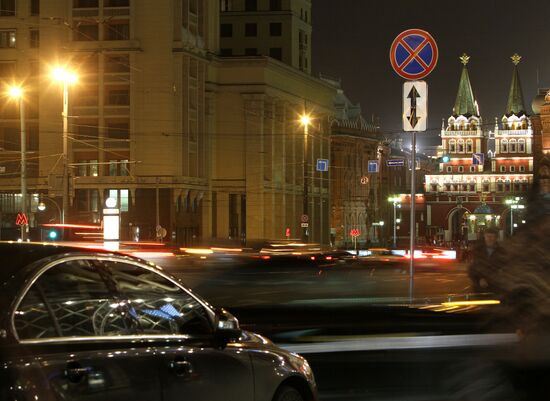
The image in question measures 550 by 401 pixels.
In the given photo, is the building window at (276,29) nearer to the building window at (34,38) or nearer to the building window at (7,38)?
the building window at (34,38)

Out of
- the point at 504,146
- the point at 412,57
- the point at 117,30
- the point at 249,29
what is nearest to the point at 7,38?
the point at 117,30

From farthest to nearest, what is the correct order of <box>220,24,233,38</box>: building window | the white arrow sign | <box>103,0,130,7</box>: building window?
<box>220,24,233,38</box>: building window, <box>103,0,130,7</box>: building window, the white arrow sign

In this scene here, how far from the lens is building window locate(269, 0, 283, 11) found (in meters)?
87.9

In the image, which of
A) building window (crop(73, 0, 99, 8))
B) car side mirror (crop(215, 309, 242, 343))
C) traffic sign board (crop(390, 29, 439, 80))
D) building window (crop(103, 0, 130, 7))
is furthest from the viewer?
building window (crop(103, 0, 130, 7))

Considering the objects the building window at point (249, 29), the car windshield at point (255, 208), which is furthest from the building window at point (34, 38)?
the building window at point (249, 29)

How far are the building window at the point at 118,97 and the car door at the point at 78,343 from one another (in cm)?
6311

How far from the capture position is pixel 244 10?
89062 millimetres

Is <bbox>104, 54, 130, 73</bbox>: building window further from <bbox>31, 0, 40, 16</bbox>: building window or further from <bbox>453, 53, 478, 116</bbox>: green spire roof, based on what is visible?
<bbox>453, 53, 478, 116</bbox>: green spire roof

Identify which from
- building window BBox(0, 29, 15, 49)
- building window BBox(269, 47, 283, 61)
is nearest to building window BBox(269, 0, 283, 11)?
building window BBox(269, 47, 283, 61)

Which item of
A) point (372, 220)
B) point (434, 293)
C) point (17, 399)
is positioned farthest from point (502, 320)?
Result: point (372, 220)

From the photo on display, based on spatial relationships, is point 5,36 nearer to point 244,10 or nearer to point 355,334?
point 244,10

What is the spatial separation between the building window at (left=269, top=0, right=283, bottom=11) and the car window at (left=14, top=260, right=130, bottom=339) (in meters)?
84.0

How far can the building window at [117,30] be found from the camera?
67938mm

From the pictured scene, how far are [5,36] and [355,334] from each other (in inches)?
2460
